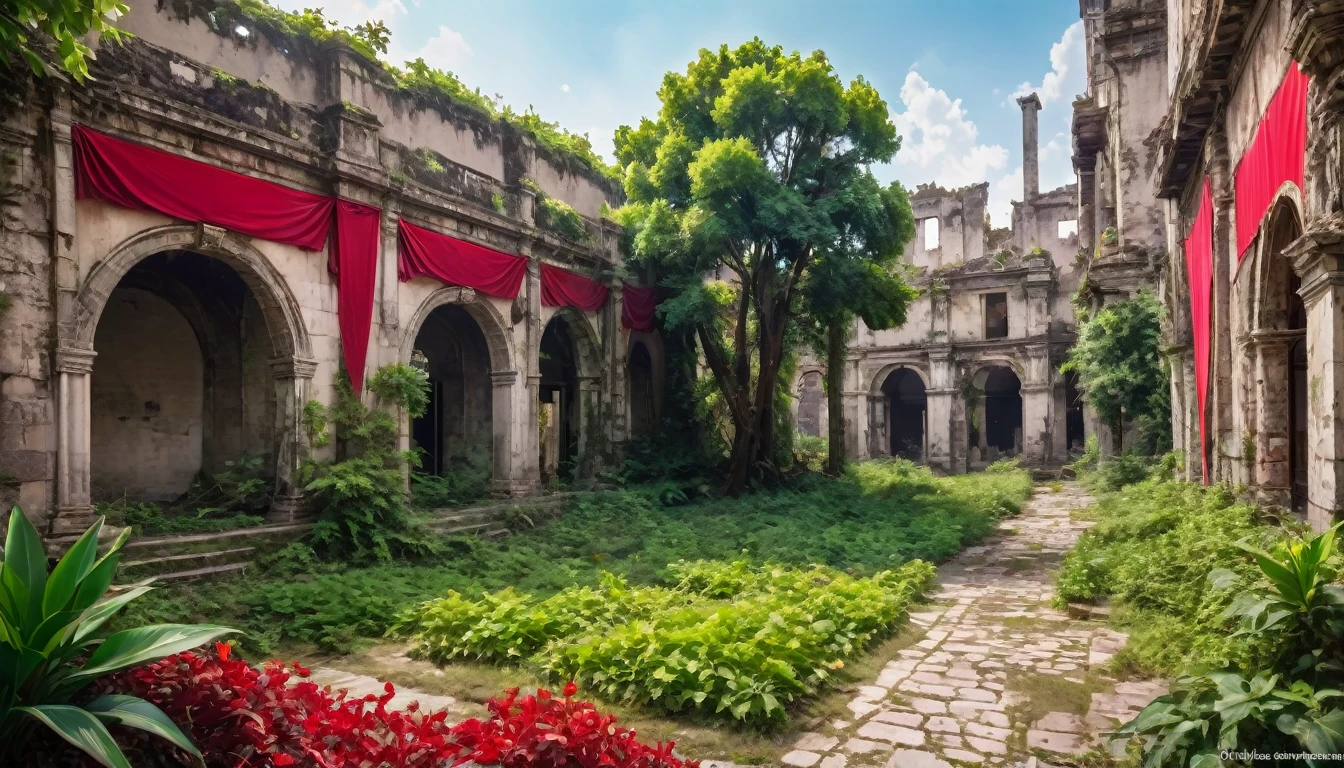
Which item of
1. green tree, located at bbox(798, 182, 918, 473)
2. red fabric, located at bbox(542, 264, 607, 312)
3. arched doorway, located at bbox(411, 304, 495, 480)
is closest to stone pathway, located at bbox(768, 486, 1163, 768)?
green tree, located at bbox(798, 182, 918, 473)

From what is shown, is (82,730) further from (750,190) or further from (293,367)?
(750,190)

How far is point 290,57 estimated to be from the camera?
11.5 metres

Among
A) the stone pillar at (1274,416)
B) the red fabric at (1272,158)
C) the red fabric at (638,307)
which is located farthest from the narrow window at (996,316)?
the stone pillar at (1274,416)

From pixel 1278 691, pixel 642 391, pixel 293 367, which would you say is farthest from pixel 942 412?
pixel 1278 691

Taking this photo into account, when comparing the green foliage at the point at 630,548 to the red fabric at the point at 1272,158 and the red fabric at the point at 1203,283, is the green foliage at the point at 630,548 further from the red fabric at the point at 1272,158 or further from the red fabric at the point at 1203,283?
the red fabric at the point at 1272,158

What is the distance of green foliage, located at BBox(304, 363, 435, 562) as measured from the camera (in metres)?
9.62

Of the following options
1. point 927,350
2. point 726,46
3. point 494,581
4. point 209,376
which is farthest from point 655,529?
point 927,350

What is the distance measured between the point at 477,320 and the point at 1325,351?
36.8 ft

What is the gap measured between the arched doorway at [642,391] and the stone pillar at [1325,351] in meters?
13.1

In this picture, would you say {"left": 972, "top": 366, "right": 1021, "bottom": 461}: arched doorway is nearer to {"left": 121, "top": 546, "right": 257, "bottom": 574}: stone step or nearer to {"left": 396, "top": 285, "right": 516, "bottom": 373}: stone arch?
{"left": 396, "top": 285, "right": 516, "bottom": 373}: stone arch

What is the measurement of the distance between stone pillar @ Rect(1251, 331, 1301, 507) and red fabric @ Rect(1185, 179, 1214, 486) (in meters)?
2.21

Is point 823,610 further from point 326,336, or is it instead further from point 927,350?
point 927,350

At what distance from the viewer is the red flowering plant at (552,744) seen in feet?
9.88

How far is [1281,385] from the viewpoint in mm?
7434
